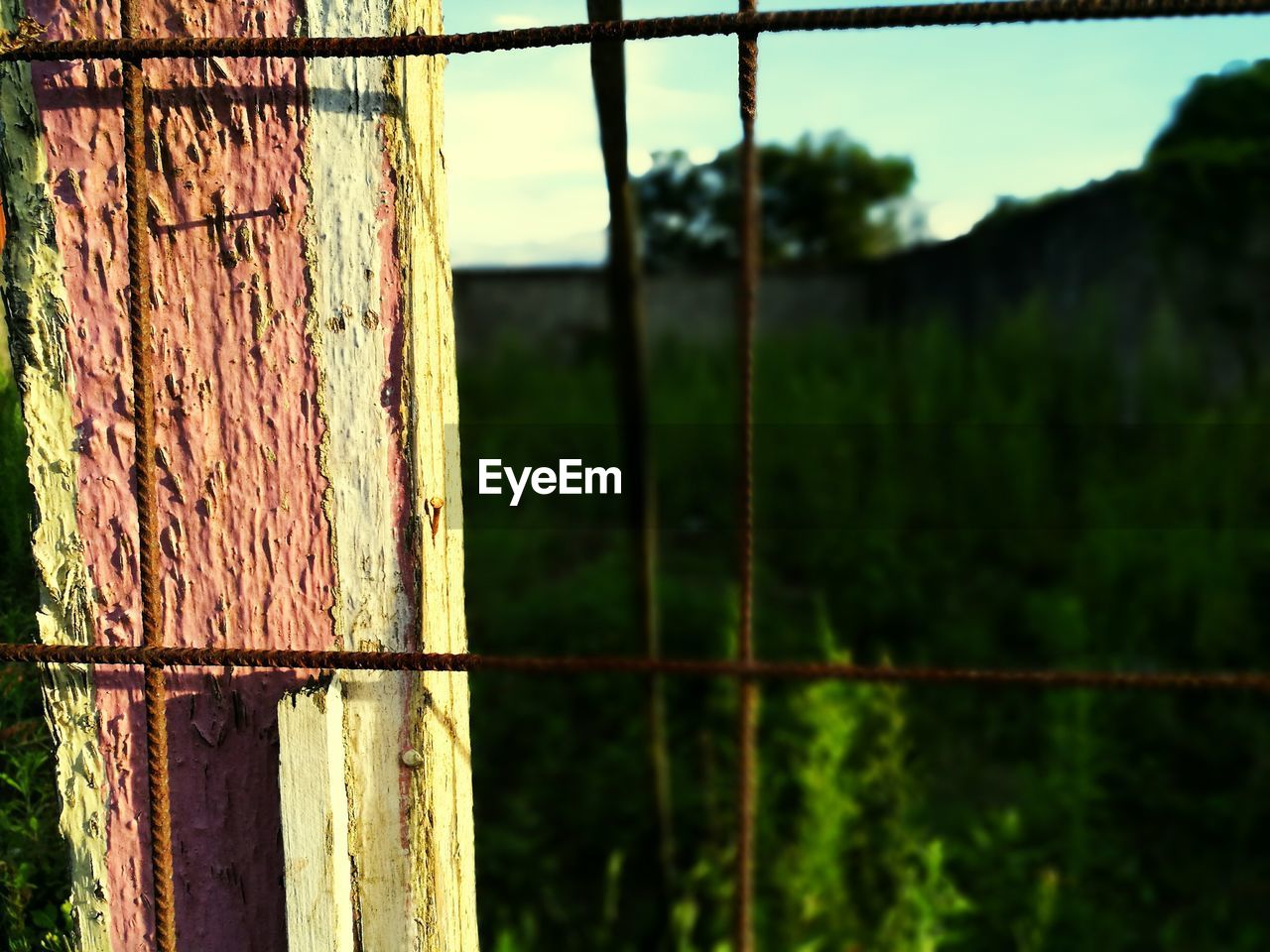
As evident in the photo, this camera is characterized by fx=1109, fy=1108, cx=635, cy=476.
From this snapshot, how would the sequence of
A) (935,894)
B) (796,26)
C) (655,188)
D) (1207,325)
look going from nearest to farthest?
(796,26)
(935,894)
(1207,325)
(655,188)

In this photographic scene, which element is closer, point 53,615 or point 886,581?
point 53,615

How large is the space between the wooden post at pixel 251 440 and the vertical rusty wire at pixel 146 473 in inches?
0.6

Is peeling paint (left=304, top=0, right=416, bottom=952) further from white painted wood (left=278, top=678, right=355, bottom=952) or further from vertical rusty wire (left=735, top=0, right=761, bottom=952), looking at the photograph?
vertical rusty wire (left=735, top=0, right=761, bottom=952)

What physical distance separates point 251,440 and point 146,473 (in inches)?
3.2

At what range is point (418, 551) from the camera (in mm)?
863

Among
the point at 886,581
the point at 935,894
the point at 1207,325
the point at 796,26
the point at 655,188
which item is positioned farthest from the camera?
the point at 655,188

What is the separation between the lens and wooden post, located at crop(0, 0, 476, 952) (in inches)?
32.9

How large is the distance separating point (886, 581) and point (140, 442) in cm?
385

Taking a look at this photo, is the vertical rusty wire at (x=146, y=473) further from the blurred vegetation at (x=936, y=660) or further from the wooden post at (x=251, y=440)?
the blurred vegetation at (x=936, y=660)

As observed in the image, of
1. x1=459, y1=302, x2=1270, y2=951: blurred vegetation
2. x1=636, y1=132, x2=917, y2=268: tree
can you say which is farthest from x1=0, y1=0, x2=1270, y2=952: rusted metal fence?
x1=636, y1=132, x2=917, y2=268: tree

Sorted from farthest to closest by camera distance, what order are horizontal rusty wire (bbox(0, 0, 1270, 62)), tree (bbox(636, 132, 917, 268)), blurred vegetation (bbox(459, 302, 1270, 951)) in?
tree (bbox(636, 132, 917, 268)) → blurred vegetation (bbox(459, 302, 1270, 951)) → horizontal rusty wire (bbox(0, 0, 1270, 62))

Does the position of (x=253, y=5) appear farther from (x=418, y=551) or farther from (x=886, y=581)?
(x=886, y=581)

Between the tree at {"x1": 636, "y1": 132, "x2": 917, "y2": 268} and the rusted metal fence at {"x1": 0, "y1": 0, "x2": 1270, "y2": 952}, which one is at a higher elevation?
the tree at {"x1": 636, "y1": 132, "x2": 917, "y2": 268}

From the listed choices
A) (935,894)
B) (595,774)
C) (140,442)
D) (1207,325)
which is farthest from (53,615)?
(1207,325)
